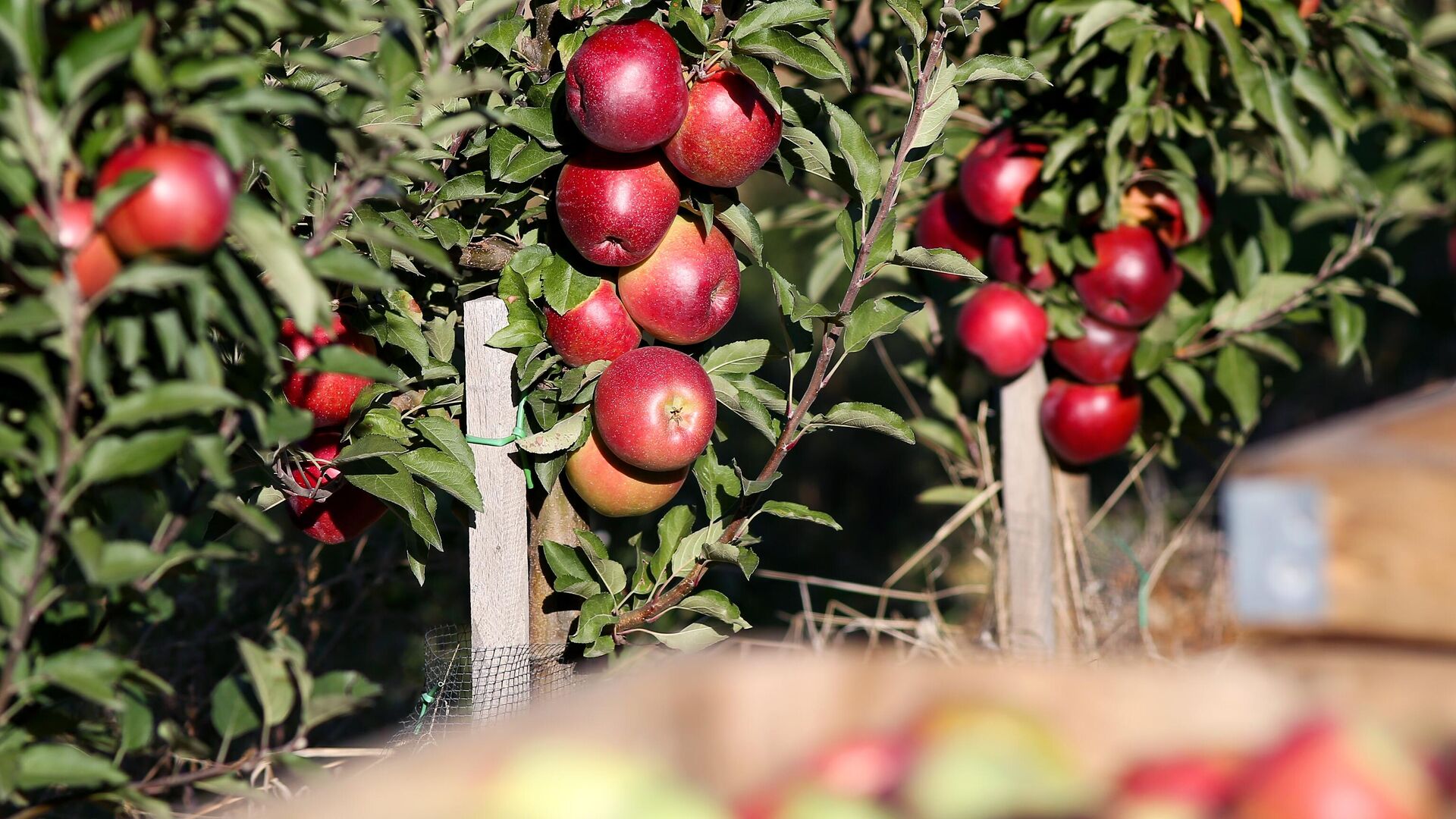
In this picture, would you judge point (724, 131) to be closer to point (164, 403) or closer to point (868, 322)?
point (868, 322)

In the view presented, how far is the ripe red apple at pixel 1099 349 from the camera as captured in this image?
2.04m

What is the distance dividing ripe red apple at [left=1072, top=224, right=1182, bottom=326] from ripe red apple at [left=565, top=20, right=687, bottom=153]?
928mm

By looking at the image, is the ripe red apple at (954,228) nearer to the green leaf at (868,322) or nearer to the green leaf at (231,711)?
the green leaf at (868,322)

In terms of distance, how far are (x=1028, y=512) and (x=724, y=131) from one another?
3.62ft

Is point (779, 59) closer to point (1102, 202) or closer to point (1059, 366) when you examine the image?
point (1102, 202)

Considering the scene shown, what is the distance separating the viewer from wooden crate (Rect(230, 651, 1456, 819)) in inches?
26.1

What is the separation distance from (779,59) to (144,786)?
95cm

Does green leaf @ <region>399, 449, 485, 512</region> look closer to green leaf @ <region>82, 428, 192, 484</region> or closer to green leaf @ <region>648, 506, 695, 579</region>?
green leaf @ <region>648, 506, 695, 579</region>

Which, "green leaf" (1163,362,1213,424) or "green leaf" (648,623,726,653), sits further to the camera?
"green leaf" (1163,362,1213,424)

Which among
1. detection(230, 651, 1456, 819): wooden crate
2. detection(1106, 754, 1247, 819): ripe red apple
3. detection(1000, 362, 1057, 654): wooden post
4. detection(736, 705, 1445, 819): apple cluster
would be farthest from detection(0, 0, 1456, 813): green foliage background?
detection(1106, 754, 1247, 819): ripe red apple

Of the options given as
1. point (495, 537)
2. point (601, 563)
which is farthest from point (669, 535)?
point (495, 537)

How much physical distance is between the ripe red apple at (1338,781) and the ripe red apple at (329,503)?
39.5 inches

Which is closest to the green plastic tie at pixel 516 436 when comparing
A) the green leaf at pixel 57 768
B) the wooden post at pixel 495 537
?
the wooden post at pixel 495 537

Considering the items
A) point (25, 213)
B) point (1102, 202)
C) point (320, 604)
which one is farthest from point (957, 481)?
point (25, 213)
